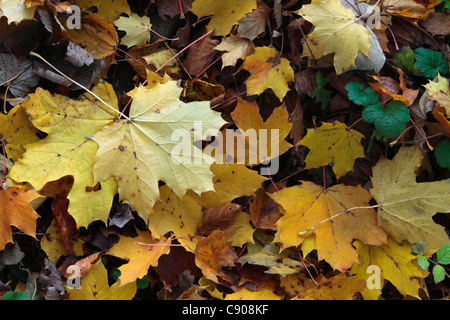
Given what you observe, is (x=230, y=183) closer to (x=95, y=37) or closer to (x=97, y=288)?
(x=97, y=288)

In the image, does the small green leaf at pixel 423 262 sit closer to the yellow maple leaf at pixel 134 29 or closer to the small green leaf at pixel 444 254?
the small green leaf at pixel 444 254

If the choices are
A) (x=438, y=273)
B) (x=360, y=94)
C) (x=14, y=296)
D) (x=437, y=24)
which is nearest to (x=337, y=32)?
(x=360, y=94)

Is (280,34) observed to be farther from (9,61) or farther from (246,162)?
(9,61)

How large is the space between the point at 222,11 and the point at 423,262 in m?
1.05

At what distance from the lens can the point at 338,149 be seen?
1285mm

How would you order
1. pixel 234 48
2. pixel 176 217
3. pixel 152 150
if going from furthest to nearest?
pixel 234 48
pixel 176 217
pixel 152 150

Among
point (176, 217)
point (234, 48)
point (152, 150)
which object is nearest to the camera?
point (152, 150)

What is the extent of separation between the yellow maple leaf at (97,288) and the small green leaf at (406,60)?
3.84 feet

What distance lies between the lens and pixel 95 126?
116 centimetres

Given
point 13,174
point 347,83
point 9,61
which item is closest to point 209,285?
point 13,174

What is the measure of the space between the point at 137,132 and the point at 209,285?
514mm

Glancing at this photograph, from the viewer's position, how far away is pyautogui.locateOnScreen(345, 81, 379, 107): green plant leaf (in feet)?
4.07

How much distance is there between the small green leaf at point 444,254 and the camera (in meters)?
1.19

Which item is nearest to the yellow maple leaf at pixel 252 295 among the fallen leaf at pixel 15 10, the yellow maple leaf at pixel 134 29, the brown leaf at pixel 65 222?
the brown leaf at pixel 65 222
